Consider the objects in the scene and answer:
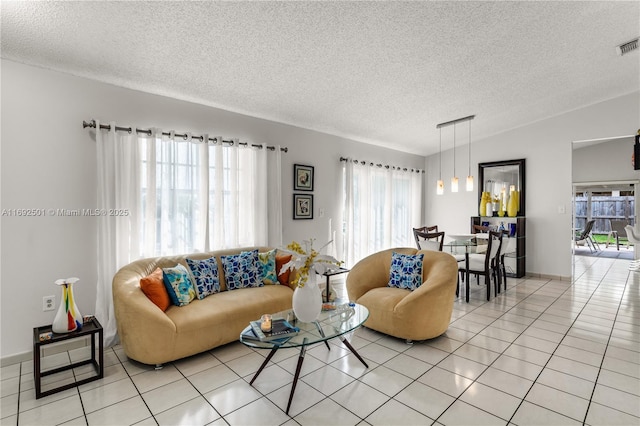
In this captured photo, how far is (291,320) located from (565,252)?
5.53 metres

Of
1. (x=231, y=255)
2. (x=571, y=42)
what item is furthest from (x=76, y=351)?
(x=571, y=42)

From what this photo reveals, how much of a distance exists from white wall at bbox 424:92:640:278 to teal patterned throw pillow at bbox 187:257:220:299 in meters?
4.75

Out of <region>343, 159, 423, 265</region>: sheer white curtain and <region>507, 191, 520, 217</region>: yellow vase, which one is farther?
<region>507, 191, 520, 217</region>: yellow vase

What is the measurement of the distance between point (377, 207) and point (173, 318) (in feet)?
14.0

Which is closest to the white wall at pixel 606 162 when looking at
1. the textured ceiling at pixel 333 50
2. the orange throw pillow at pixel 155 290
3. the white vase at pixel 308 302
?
the textured ceiling at pixel 333 50

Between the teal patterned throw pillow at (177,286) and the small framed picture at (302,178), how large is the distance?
2.17 m

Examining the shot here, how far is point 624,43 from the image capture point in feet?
11.5

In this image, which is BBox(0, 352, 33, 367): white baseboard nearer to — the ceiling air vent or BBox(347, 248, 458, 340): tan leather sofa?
BBox(347, 248, 458, 340): tan leather sofa

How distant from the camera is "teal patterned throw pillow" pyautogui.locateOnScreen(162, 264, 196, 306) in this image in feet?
9.67

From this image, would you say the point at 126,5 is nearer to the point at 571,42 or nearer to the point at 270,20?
the point at 270,20

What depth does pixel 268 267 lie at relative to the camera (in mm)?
3803

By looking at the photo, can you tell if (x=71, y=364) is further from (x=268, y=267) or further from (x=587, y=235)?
(x=587, y=235)

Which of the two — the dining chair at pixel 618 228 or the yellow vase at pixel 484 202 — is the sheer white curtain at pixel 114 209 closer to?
the yellow vase at pixel 484 202

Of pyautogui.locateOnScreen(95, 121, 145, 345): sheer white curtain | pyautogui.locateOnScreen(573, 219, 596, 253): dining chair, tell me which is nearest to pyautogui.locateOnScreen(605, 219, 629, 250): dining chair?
pyautogui.locateOnScreen(573, 219, 596, 253): dining chair
